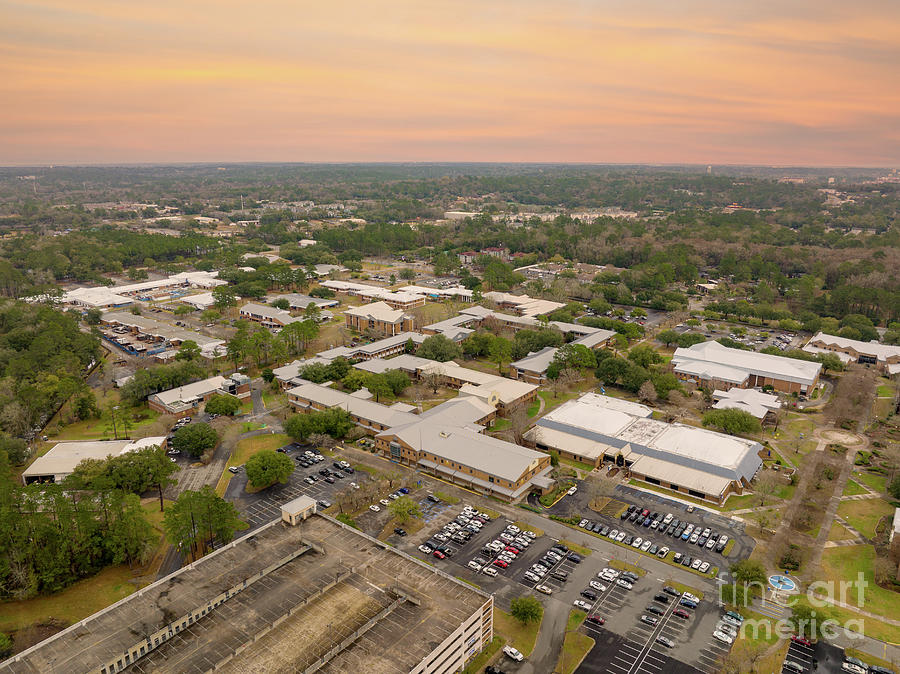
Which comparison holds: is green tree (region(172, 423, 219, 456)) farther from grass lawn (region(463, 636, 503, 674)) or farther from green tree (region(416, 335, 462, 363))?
grass lawn (region(463, 636, 503, 674))

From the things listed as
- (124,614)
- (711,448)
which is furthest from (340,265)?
(124,614)

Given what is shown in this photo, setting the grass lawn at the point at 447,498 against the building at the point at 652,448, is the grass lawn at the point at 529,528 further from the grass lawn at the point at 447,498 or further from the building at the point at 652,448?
the building at the point at 652,448

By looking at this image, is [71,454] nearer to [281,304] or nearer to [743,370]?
[281,304]

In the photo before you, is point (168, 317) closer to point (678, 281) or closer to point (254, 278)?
point (254, 278)

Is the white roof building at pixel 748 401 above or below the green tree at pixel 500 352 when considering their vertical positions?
below

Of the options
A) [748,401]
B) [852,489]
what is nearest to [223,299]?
[748,401]

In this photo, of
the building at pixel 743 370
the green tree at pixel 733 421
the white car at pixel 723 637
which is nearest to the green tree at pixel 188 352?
the green tree at pixel 733 421
